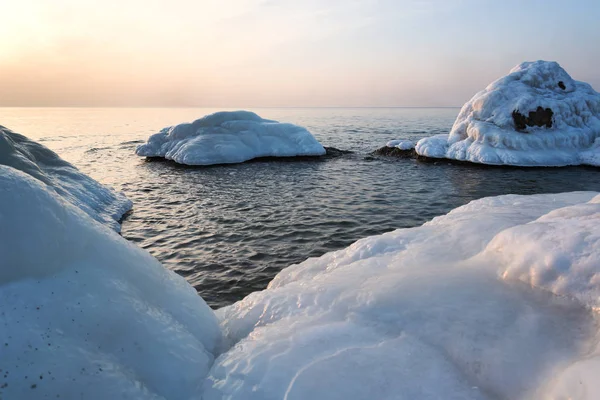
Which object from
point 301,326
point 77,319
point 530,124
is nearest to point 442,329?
point 301,326

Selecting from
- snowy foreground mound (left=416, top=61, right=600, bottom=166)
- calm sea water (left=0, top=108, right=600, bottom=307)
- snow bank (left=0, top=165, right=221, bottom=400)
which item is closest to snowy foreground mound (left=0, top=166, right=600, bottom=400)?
snow bank (left=0, top=165, right=221, bottom=400)

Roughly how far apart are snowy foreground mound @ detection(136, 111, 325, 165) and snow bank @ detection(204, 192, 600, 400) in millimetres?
21951

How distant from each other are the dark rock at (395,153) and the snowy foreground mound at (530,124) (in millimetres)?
1445

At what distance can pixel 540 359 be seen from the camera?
3.16m

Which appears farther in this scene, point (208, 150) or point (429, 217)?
point (208, 150)

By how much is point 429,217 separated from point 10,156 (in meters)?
12.9

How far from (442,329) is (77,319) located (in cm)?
355

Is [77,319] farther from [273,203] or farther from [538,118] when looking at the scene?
[538,118]

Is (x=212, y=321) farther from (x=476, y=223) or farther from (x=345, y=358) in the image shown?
(x=476, y=223)

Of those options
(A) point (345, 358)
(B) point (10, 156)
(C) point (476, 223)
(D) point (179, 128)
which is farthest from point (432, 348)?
(D) point (179, 128)

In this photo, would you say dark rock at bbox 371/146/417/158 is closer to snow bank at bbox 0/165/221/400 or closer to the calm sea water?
the calm sea water

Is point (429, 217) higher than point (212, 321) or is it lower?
lower

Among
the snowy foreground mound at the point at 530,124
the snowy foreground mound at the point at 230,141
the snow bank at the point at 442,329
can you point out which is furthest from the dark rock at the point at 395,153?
the snow bank at the point at 442,329

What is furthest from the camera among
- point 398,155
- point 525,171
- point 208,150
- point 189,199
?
point 398,155
